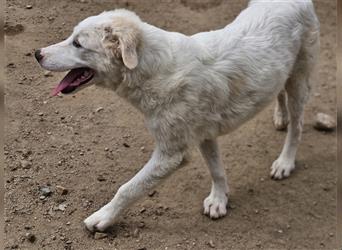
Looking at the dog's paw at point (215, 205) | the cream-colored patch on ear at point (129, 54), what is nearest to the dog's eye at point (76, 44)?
the cream-colored patch on ear at point (129, 54)

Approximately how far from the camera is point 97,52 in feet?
12.7

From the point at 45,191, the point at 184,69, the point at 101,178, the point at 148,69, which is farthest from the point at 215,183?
the point at 45,191

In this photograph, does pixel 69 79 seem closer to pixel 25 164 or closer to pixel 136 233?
pixel 25 164

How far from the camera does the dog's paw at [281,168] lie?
17.1 feet

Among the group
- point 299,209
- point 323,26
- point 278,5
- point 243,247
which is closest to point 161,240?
point 243,247

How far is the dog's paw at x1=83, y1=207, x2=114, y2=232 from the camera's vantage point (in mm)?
4348

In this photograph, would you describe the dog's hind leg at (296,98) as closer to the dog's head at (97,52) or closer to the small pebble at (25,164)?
the dog's head at (97,52)

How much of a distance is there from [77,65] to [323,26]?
169 inches

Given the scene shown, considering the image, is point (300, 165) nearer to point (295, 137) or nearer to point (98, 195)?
point (295, 137)

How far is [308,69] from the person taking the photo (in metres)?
4.77

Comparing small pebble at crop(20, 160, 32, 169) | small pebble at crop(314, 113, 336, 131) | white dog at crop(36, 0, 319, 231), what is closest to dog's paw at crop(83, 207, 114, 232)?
white dog at crop(36, 0, 319, 231)

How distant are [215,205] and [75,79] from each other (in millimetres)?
1636

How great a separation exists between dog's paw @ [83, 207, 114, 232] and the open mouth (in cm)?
102

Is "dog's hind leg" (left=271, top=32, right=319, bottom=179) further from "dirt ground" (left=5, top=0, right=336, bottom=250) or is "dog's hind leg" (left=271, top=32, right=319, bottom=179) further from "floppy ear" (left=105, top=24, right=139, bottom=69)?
"floppy ear" (left=105, top=24, right=139, bottom=69)
